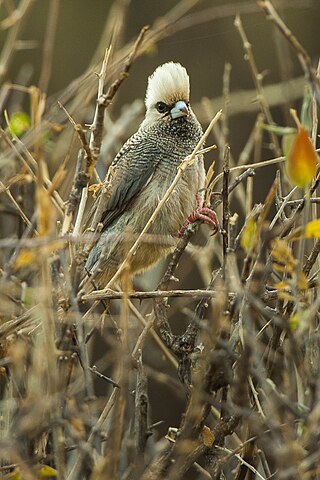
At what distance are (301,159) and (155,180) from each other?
1.90 metres

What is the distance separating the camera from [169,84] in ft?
11.9

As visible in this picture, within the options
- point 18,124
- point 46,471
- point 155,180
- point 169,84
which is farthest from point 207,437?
point 169,84

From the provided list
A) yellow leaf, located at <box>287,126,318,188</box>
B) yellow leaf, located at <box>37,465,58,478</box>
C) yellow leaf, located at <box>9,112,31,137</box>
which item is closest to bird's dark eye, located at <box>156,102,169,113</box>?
yellow leaf, located at <box>9,112,31,137</box>

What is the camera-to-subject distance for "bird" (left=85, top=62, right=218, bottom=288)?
11.5 feet

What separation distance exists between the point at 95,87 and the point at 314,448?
3.98 ft

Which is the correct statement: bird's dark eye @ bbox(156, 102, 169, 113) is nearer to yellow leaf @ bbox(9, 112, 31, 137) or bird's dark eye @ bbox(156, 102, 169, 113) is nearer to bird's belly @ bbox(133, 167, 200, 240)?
bird's belly @ bbox(133, 167, 200, 240)

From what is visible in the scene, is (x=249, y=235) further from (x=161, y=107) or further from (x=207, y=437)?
(x=161, y=107)

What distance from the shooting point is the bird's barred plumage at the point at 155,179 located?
350 centimetres

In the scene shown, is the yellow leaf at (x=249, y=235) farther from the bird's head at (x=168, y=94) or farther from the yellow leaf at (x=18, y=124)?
the bird's head at (x=168, y=94)

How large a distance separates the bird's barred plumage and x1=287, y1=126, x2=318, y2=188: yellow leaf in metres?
1.69

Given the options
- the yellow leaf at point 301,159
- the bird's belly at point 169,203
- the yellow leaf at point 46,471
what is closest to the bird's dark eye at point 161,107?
the bird's belly at point 169,203

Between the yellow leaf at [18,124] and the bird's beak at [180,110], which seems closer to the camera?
the yellow leaf at [18,124]

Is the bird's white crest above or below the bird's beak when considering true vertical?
above

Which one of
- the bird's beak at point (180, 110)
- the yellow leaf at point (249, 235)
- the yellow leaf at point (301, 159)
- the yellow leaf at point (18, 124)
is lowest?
the yellow leaf at point (249, 235)
